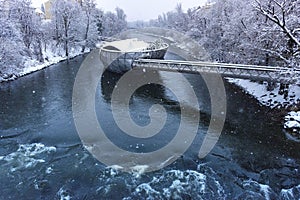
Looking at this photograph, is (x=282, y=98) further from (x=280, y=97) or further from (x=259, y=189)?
(x=259, y=189)

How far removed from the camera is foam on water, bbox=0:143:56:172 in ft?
44.3

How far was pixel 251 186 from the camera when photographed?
12.0m

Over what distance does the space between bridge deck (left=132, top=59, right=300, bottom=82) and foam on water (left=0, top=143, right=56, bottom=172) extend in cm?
1523

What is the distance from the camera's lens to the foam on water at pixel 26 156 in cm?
1352

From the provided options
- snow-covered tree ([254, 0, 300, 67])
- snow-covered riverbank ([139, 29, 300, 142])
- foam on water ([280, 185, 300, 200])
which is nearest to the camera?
foam on water ([280, 185, 300, 200])

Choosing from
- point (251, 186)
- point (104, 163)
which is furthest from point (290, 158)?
point (104, 163)

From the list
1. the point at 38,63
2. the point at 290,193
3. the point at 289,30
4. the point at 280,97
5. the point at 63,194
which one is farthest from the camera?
the point at 38,63

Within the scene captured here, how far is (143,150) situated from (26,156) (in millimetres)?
6464

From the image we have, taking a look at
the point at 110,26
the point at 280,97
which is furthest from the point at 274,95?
the point at 110,26

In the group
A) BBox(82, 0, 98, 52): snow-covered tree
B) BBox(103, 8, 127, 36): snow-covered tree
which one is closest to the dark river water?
BBox(82, 0, 98, 52): snow-covered tree

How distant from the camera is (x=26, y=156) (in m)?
14.3

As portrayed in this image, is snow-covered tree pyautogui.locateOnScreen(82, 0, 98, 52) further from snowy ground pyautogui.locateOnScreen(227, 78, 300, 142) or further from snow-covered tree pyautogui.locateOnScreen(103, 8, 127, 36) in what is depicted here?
snowy ground pyautogui.locateOnScreen(227, 78, 300, 142)

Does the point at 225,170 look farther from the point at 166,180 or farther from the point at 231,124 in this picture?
the point at 231,124

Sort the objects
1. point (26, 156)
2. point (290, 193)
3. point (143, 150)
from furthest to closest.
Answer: point (143, 150), point (26, 156), point (290, 193)
